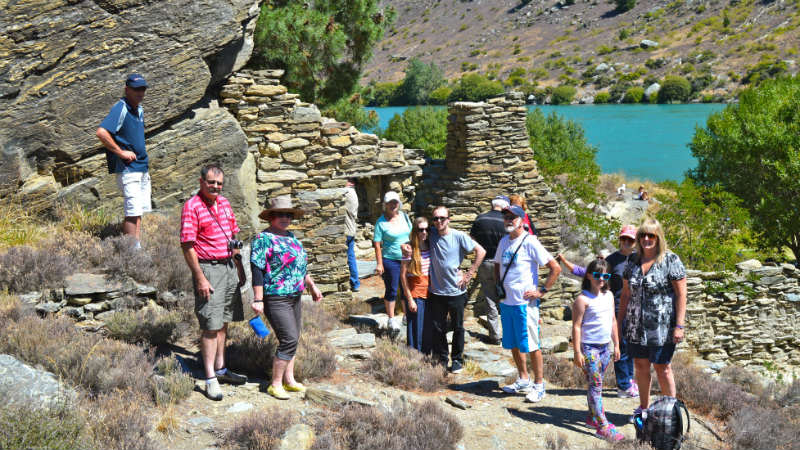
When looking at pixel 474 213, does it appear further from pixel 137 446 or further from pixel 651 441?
pixel 137 446

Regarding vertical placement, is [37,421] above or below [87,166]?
below

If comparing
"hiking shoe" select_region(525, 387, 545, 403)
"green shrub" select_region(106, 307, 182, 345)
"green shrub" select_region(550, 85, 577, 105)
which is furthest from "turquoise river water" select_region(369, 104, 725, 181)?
"green shrub" select_region(106, 307, 182, 345)

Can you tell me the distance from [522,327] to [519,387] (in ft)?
2.46

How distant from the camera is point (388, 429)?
16.1 ft

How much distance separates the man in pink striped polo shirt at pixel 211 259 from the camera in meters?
5.00

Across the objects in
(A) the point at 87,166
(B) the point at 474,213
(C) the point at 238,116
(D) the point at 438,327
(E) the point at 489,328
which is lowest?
(E) the point at 489,328

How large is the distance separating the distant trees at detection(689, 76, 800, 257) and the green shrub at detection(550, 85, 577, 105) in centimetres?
5658

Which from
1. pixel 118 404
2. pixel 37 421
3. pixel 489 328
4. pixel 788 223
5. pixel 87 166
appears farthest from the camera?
pixel 788 223

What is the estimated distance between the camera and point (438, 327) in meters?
6.90

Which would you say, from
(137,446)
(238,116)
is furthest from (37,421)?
(238,116)

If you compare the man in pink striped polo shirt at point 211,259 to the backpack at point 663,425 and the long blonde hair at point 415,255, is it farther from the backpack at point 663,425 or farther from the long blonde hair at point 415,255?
the backpack at point 663,425

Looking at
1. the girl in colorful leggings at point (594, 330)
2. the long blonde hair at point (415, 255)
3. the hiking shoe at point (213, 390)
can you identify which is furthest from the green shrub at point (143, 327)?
the girl in colorful leggings at point (594, 330)

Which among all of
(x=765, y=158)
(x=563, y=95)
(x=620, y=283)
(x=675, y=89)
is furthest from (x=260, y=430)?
(x=563, y=95)

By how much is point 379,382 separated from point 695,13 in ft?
314
